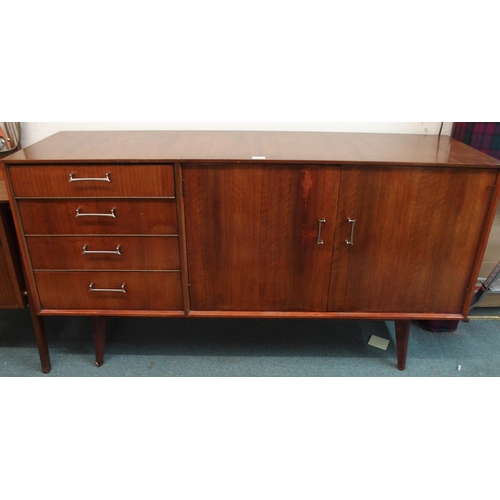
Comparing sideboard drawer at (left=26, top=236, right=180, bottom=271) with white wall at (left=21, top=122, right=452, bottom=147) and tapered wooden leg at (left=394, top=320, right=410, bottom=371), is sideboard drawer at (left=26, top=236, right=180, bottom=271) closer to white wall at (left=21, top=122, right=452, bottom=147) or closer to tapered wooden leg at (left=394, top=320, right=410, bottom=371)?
white wall at (left=21, top=122, right=452, bottom=147)

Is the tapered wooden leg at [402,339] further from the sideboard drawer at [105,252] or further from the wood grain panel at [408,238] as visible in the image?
the sideboard drawer at [105,252]

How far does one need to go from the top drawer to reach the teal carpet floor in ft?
2.31

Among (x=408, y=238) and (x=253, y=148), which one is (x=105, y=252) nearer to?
(x=253, y=148)

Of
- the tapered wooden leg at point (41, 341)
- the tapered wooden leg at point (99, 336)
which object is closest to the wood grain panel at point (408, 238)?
the tapered wooden leg at point (99, 336)

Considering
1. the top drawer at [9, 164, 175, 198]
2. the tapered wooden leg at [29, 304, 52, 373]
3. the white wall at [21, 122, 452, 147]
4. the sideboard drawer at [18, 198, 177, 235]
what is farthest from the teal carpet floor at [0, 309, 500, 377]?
the white wall at [21, 122, 452, 147]

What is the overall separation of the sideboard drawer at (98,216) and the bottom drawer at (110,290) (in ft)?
0.51

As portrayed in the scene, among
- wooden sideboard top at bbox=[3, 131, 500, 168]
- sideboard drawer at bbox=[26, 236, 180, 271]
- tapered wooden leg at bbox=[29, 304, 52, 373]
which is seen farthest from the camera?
tapered wooden leg at bbox=[29, 304, 52, 373]

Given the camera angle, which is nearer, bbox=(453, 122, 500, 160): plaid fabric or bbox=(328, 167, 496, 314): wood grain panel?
bbox=(328, 167, 496, 314): wood grain panel

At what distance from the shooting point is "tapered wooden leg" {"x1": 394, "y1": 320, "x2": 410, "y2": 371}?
147cm

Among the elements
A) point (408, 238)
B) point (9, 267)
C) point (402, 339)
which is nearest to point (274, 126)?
point (408, 238)

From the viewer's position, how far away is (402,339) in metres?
1.48

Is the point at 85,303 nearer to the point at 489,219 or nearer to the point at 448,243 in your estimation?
the point at 448,243

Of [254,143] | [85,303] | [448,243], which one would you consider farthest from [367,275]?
[85,303]

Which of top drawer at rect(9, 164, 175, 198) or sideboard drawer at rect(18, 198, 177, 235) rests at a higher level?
top drawer at rect(9, 164, 175, 198)
